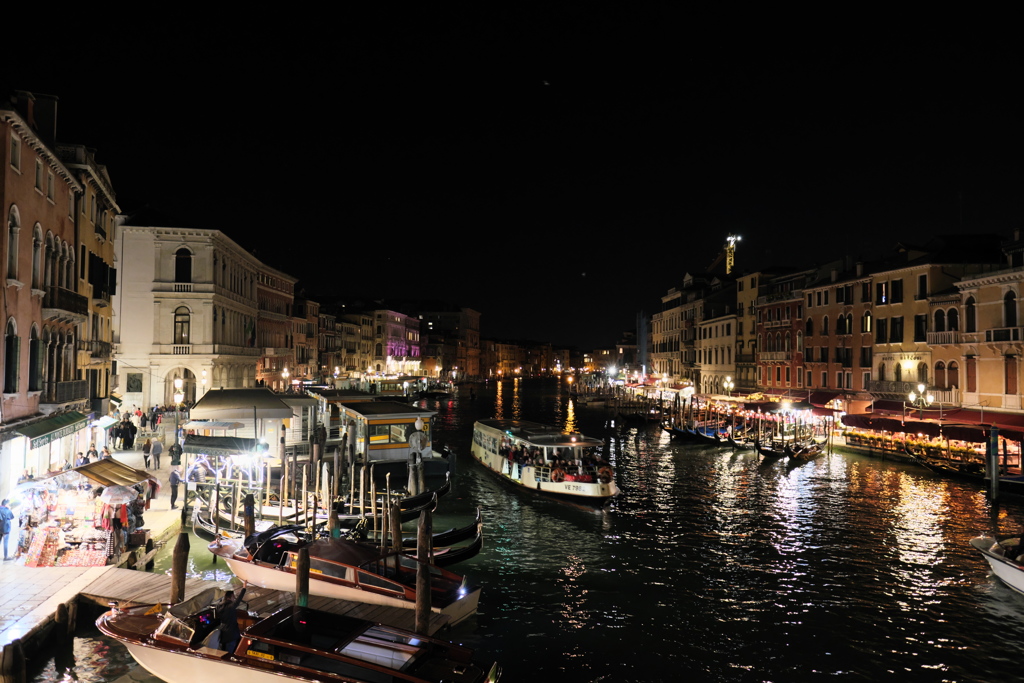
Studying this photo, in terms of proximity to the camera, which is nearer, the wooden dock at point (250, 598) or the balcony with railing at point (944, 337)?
the wooden dock at point (250, 598)

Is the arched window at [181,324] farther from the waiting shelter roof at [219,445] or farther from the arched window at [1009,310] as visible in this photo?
the arched window at [1009,310]

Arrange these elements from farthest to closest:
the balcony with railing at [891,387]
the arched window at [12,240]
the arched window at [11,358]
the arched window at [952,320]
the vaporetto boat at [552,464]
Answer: the balcony with railing at [891,387] → the arched window at [952,320] → the vaporetto boat at [552,464] → the arched window at [11,358] → the arched window at [12,240]

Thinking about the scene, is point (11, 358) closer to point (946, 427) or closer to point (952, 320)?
point (946, 427)

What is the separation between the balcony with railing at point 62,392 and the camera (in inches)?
789

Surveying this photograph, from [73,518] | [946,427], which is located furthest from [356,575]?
[946,427]

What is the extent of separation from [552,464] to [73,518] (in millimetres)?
16396

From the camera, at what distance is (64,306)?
2100 cm

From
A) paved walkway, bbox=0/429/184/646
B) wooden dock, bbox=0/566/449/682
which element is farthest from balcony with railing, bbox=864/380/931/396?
paved walkway, bbox=0/429/184/646

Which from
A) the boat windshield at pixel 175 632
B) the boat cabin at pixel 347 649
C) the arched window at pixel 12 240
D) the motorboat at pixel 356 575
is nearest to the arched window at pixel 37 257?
the arched window at pixel 12 240

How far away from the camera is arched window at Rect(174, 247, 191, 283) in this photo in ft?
141

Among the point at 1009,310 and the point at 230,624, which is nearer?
the point at 230,624

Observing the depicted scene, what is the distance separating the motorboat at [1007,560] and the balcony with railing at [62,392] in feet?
78.2

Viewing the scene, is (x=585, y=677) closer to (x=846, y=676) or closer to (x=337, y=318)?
(x=846, y=676)

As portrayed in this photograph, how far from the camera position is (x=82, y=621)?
13172 mm
